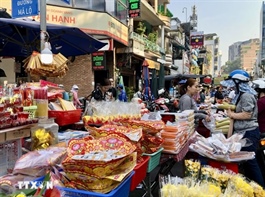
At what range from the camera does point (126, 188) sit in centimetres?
159

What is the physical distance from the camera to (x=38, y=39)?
15.2 feet

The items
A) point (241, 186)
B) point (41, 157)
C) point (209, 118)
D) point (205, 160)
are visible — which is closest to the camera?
point (41, 157)

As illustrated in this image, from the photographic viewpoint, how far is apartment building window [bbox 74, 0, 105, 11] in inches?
452

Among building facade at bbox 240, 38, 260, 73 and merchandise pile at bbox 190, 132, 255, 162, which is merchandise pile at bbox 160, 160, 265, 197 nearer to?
merchandise pile at bbox 190, 132, 255, 162

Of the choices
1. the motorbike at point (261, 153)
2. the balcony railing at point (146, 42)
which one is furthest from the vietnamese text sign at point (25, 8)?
the balcony railing at point (146, 42)

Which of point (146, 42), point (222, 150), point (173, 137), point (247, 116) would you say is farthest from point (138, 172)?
point (146, 42)

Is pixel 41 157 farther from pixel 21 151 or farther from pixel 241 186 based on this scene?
pixel 241 186

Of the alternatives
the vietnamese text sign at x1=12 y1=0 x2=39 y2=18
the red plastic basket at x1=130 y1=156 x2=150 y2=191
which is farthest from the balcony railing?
the red plastic basket at x1=130 y1=156 x2=150 y2=191

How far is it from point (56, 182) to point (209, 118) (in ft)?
11.0

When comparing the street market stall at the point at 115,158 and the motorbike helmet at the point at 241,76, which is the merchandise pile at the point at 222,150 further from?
the motorbike helmet at the point at 241,76

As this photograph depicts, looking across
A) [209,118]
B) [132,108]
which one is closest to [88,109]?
[132,108]

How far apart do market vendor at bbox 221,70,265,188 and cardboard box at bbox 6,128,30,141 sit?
8.85ft

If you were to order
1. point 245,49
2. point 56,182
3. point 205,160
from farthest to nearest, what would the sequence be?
point 245,49
point 205,160
point 56,182

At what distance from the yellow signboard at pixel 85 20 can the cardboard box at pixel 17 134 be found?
939 cm
